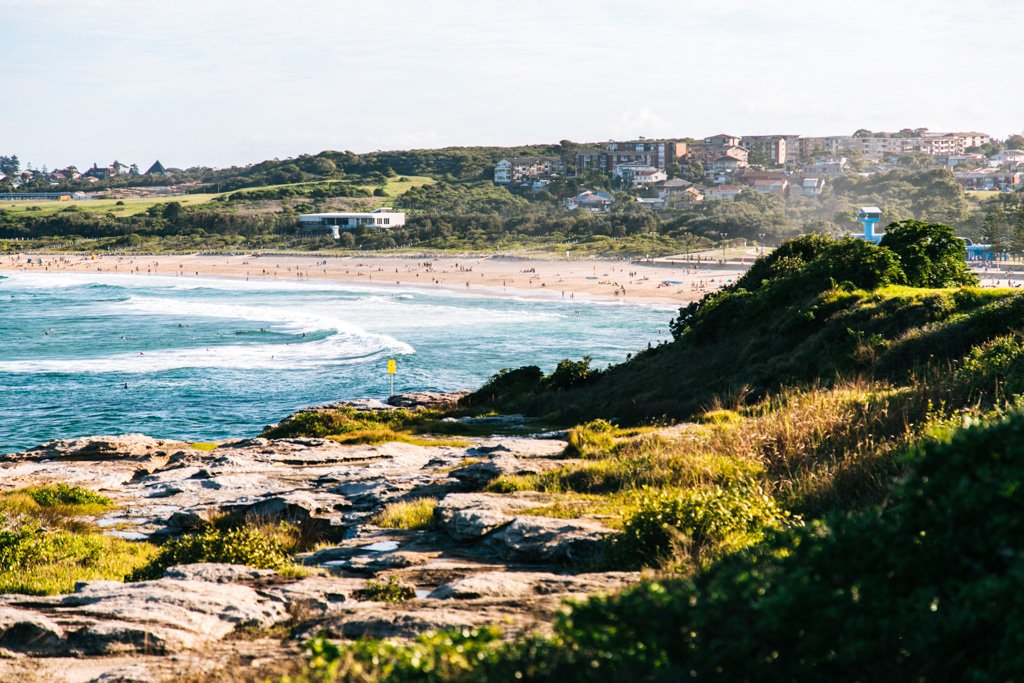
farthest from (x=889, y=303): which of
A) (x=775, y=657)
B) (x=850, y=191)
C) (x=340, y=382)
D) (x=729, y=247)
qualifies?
(x=850, y=191)

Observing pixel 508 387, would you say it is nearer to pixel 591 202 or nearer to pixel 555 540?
pixel 555 540

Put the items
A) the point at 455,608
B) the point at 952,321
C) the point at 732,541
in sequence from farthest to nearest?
1. the point at 952,321
2. the point at 732,541
3. the point at 455,608

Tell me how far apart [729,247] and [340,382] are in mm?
77610

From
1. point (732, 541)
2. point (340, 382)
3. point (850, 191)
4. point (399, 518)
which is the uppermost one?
point (850, 191)

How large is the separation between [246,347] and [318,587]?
55603 mm

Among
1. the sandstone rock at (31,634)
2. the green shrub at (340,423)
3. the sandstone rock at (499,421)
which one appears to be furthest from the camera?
the green shrub at (340,423)

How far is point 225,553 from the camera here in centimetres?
1123

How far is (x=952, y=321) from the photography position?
2159cm

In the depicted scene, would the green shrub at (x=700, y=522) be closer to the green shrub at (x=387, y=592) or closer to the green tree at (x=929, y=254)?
the green shrub at (x=387, y=592)

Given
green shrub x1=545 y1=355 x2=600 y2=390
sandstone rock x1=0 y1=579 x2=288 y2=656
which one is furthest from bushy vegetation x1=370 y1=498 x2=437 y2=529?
green shrub x1=545 y1=355 x2=600 y2=390

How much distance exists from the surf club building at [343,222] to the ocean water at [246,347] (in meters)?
56.1

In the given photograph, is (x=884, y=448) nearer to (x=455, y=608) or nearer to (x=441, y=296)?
(x=455, y=608)

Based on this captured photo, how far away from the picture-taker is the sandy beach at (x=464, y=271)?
89562mm

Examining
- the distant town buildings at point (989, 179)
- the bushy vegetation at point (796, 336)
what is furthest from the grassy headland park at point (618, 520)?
the distant town buildings at point (989, 179)
